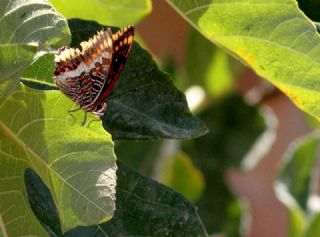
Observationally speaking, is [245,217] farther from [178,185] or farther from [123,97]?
[123,97]

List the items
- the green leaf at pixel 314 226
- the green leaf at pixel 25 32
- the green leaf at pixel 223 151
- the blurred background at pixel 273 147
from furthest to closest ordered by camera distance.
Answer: the blurred background at pixel 273 147 → the green leaf at pixel 223 151 → the green leaf at pixel 314 226 → the green leaf at pixel 25 32

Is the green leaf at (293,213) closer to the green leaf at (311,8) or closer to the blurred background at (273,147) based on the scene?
the green leaf at (311,8)

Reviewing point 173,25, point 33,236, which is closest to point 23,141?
point 33,236

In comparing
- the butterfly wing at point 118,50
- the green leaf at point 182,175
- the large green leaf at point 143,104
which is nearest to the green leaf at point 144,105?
the large green leaf at point 143,104

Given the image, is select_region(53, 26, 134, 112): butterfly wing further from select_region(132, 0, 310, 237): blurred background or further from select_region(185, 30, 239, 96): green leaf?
select_region(132, 0, 310, 237): blurred background

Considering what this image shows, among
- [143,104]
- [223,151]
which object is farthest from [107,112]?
[223,151]

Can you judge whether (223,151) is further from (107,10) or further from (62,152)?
(62,152)
